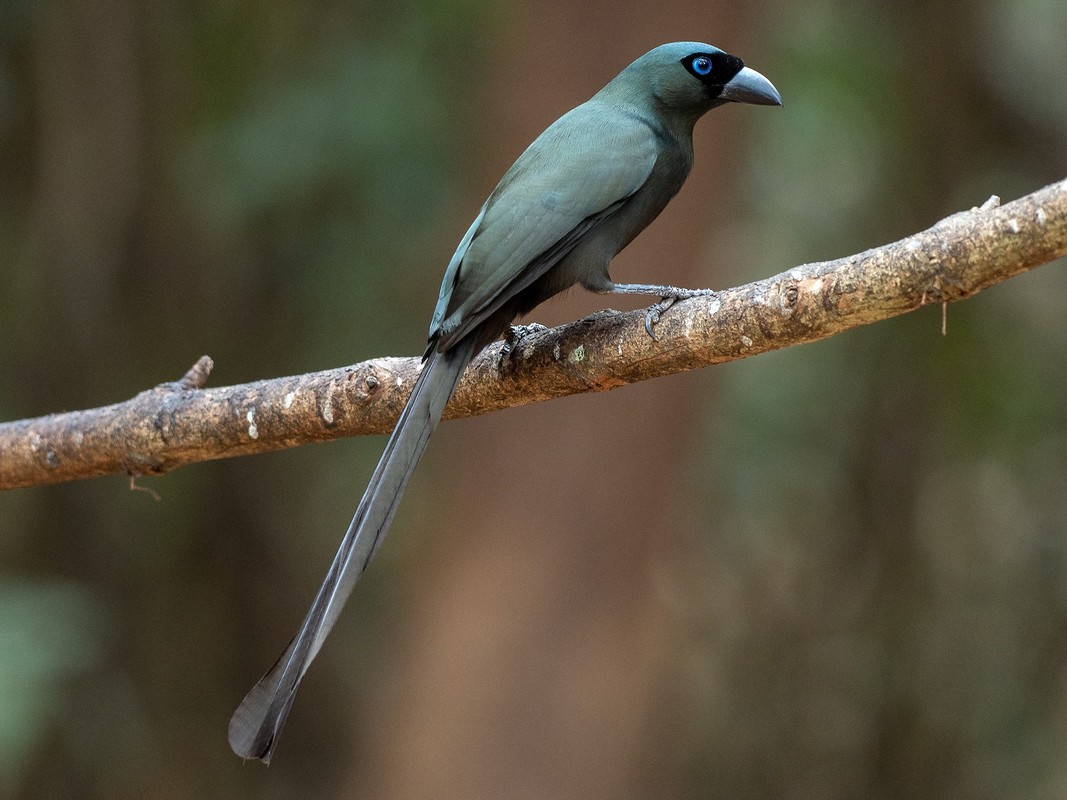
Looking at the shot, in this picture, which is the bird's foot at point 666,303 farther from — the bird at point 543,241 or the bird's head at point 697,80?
the bird's head at point 697,80

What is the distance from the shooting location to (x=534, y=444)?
4.93 meters

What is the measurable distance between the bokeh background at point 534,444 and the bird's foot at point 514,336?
6.17ft

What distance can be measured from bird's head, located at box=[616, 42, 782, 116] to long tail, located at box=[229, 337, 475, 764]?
1036mm

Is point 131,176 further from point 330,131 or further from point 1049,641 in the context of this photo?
point 1049,641

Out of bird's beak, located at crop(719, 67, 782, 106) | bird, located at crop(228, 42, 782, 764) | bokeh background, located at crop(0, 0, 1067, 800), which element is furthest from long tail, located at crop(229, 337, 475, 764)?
bokeh background, located at crop(0, 0, 1067, 800)

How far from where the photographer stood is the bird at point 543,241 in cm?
241

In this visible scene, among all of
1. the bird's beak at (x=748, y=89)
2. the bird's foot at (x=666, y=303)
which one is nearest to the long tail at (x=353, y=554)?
the bird's foot at (x=666, y=303)

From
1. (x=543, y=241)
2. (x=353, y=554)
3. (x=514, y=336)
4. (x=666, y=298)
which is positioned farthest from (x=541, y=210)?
(x=353, y=554)

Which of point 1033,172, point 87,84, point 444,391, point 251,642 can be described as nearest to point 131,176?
point 87,84

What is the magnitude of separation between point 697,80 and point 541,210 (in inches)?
29.3

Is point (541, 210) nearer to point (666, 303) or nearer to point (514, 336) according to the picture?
point (514, 336)

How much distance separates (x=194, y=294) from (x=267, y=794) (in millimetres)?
2656

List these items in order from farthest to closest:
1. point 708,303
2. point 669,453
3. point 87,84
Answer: point 87,84 → point 669,453 → point 708,303

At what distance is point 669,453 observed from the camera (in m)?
5.02
